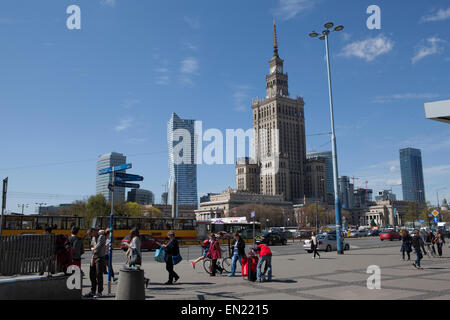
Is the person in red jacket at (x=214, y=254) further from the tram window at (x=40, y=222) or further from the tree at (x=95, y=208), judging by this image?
the tree at (x=95, y=208)

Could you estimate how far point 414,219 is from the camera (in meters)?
87.8

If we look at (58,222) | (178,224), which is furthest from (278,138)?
(58,222)

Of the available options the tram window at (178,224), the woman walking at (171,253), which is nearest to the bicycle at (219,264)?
the woman walking at (171,253)

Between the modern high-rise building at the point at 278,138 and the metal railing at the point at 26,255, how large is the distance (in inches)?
6216

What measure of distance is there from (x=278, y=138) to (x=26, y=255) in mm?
162008

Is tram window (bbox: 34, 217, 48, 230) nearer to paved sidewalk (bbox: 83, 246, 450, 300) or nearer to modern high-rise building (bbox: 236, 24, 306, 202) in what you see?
paved sidewalk (bbox: 83, 246, 450, 300)

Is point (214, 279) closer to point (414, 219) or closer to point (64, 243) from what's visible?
point (64, 243)

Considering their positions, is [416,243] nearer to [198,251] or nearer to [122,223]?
[198,251]

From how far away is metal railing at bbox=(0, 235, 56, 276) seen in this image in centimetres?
918

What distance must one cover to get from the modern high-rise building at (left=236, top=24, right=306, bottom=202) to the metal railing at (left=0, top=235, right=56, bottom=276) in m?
158

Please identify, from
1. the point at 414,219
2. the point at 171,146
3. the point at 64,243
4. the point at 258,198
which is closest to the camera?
the point at 64,243

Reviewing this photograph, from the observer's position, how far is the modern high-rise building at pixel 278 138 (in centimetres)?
16888
